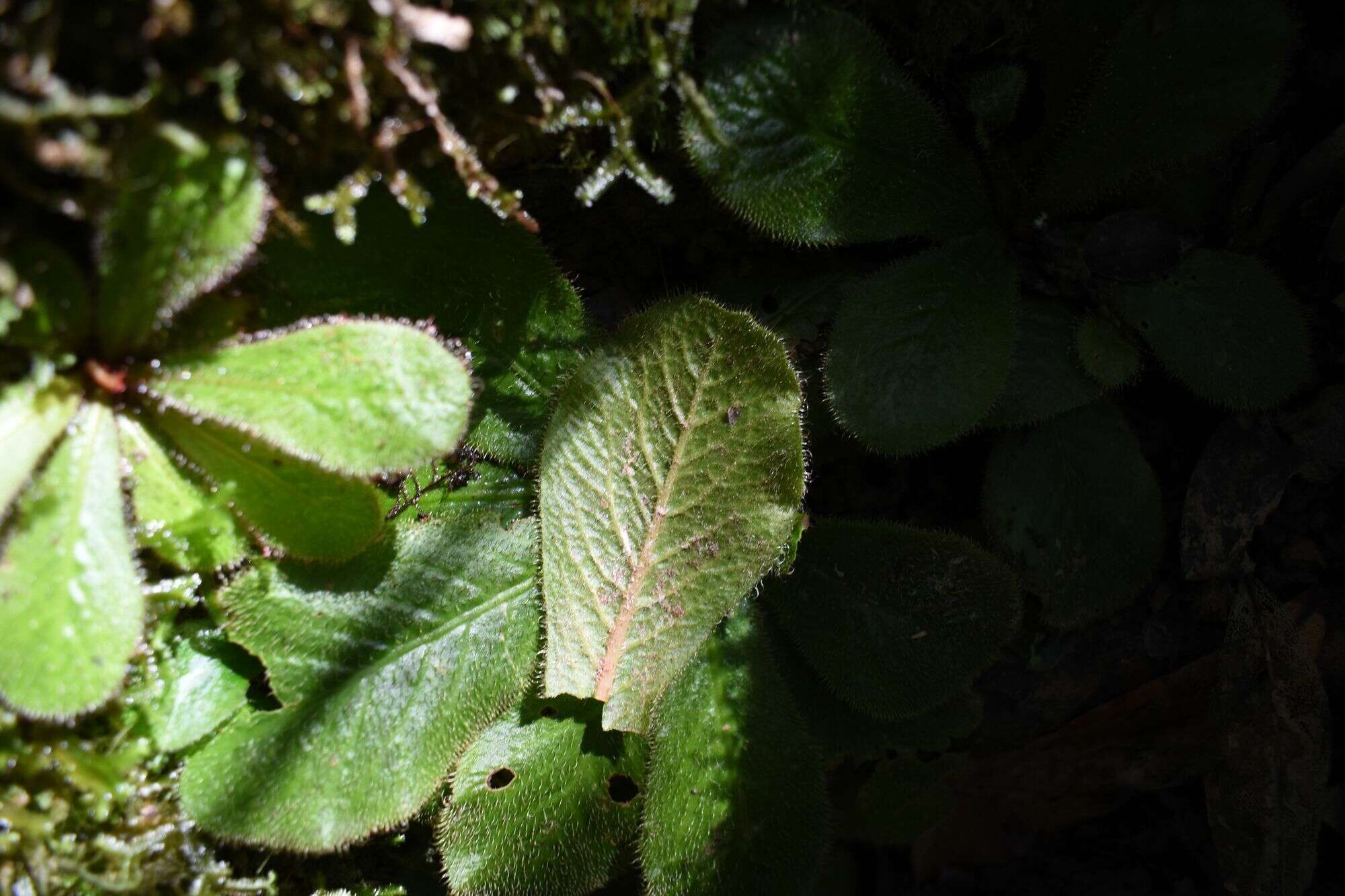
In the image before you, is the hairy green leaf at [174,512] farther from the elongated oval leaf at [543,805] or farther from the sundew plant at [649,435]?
the elongated oval leaf at [543,805]

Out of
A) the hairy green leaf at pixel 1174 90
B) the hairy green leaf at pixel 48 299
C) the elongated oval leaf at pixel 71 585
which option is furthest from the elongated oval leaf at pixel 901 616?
the hairy green leaf at pixel 48 299

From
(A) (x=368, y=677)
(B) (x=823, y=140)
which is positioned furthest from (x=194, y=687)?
(B) (x=823, y=140)

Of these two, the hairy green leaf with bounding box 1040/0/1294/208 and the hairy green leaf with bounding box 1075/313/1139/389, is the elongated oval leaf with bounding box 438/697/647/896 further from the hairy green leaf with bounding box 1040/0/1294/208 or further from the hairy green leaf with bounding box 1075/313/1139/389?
the hairy green leaf with bounding box 1040/0/1294/208

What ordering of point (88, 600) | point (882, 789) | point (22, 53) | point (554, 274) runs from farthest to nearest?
1. point (882, 789)
2. point (554, 274)
3. point (88, 600)
4. point (22, 53)

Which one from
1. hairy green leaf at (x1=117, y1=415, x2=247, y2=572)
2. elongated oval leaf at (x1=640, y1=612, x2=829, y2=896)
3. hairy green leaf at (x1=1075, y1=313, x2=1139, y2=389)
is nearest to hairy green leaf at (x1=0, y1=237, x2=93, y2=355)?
hairy green leaf at (x1=117, y1=415, x2=247, y2=572)

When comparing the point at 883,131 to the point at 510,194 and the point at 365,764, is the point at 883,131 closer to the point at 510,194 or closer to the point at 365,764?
the point at 510,194

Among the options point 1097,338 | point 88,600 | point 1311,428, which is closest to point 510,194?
point 88,600
